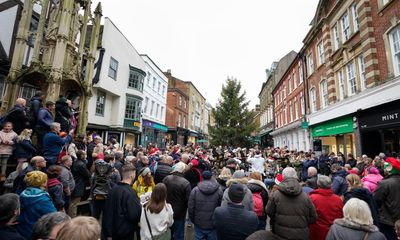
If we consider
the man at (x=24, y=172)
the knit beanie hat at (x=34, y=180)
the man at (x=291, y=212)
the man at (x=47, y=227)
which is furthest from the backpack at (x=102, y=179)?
the man at (x=291, y=212)

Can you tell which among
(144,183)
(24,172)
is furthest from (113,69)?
(144,183)

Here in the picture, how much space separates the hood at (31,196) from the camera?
2862 mm

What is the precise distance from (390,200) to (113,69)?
2007 centimetres

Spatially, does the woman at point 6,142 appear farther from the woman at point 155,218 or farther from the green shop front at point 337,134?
the green shop front at point 337,134

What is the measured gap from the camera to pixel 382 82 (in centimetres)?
947

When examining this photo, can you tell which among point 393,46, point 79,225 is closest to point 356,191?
point 79,225

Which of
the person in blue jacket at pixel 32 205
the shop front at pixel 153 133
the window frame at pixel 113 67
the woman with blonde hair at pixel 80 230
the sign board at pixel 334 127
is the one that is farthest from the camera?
the shop front at pixel 153 133

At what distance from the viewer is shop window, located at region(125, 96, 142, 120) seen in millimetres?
20688

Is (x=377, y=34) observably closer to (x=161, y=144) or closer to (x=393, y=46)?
(x=393, y=46)

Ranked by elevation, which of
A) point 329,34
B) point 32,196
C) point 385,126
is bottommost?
point 32,196

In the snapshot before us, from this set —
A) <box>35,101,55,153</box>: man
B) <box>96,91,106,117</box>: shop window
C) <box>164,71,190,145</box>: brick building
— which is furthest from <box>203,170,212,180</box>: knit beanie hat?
<box>164,71,190,145</box>: brick building

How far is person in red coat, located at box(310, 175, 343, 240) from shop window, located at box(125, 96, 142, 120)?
1946cm

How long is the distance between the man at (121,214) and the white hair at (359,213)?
3008mm

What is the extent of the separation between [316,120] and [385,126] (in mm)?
6983
